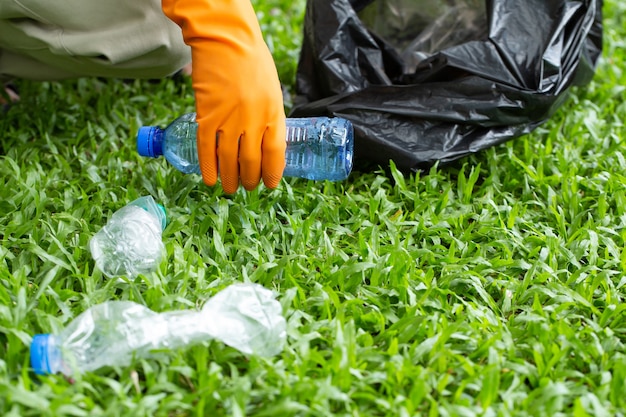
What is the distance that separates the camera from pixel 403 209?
1976 mm

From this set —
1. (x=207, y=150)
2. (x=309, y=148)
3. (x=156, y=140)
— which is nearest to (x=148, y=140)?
(x=156, y=140)

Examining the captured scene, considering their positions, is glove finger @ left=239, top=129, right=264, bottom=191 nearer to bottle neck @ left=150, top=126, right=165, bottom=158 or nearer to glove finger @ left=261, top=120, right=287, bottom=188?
glove finger @ left=261, top=120, right=287, bottom=188

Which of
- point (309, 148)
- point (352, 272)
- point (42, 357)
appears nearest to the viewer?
point (42, 357)

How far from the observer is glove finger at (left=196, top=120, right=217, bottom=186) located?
1.70 meters

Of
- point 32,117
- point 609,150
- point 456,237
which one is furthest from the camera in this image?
point 32,117

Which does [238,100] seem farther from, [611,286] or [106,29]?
[611,286]

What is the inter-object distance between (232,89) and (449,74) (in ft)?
2.48

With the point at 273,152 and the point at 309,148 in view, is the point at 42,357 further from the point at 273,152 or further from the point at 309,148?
the point at 309,148

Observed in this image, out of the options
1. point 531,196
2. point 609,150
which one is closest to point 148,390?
point 531,196

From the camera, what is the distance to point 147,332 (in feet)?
4.63

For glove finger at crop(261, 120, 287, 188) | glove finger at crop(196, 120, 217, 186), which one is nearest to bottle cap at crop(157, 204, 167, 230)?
glove finger at crop(196, 120, 217, 186)

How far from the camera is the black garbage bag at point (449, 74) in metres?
2.03

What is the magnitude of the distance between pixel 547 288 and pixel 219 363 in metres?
0.76

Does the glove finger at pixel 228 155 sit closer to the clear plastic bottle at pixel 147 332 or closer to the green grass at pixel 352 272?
the green grass at pixel 352 272
